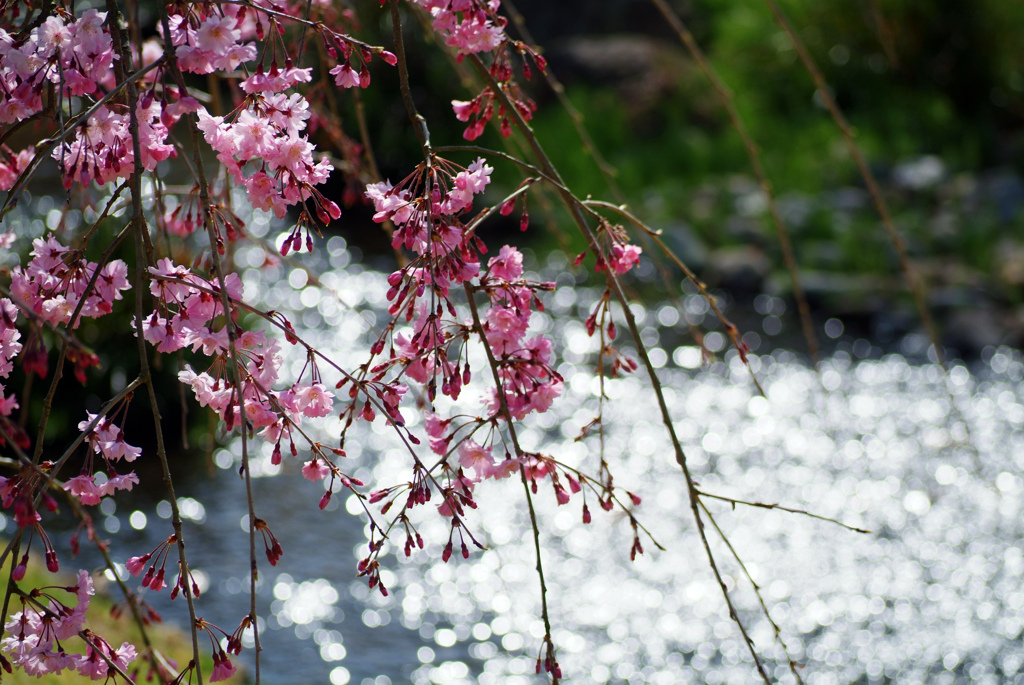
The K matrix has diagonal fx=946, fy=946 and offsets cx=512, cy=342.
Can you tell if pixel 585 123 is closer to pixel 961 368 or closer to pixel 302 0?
pixel 961 368

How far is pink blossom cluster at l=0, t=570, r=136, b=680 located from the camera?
1041mm

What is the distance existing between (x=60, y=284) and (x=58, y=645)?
0.40m

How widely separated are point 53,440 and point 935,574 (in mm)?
4245

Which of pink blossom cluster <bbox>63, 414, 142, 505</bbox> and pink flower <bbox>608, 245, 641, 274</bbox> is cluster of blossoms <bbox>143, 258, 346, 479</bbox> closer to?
pink blossom cluster <bbox>63, 414, 142, 505</bbox>

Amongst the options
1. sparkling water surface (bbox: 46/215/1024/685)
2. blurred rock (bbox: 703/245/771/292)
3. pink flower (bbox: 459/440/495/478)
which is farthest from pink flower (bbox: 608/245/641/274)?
blurred rock (bbox: 703/245/771/292)

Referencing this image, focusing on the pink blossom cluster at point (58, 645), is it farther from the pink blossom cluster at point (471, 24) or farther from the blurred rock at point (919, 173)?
the blurred rock at point (919, 173)

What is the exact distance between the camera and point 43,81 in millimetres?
1028

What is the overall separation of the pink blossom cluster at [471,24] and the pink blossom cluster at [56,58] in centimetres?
37

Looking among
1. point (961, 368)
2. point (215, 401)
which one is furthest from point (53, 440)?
point (961, 368)

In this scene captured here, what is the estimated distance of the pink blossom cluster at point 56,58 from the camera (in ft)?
3.32

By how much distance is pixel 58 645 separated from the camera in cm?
104

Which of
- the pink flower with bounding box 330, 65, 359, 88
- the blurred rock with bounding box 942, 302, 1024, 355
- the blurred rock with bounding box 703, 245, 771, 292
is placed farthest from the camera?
the blurred rock with bounding box 703, 245, 771, 292

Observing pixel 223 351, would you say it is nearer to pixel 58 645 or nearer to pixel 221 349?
pixel 221 349

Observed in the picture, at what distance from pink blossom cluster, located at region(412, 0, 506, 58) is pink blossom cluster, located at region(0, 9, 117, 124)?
37cm
